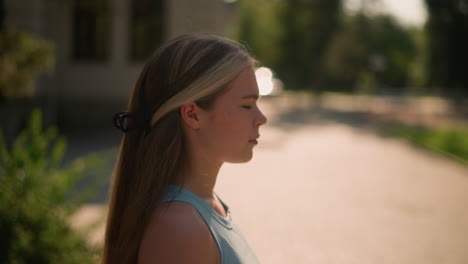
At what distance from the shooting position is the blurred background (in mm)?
3346

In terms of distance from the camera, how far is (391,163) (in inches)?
413

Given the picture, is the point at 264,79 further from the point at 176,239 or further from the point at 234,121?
the point at 176,239

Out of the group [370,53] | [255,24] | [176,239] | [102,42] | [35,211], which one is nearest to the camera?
[176,239]

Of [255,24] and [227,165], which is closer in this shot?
[227,165]

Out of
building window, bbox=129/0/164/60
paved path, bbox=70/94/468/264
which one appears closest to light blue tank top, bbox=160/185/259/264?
paved path, bbox=70/94/468/264

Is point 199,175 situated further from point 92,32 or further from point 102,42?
point 92,32

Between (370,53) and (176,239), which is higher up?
(176,239)

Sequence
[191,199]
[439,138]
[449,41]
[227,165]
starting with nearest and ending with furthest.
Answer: [191,199], [227,165], [439,138], [449,41]

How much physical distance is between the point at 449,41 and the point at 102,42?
26.2 meters

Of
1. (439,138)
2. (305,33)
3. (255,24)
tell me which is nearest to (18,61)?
(439,138)

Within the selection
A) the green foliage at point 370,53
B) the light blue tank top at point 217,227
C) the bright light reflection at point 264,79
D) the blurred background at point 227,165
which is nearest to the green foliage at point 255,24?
the green foliage at point 370,53

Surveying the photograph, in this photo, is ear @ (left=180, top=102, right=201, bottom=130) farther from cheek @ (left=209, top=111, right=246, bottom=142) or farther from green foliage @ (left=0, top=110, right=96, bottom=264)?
green foliage @ (left=0, top=110, right=96, bottom=264)

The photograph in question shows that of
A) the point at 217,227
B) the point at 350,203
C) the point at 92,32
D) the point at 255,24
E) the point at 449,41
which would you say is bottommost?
the point at 255,24

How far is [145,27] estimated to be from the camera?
45.0ft
